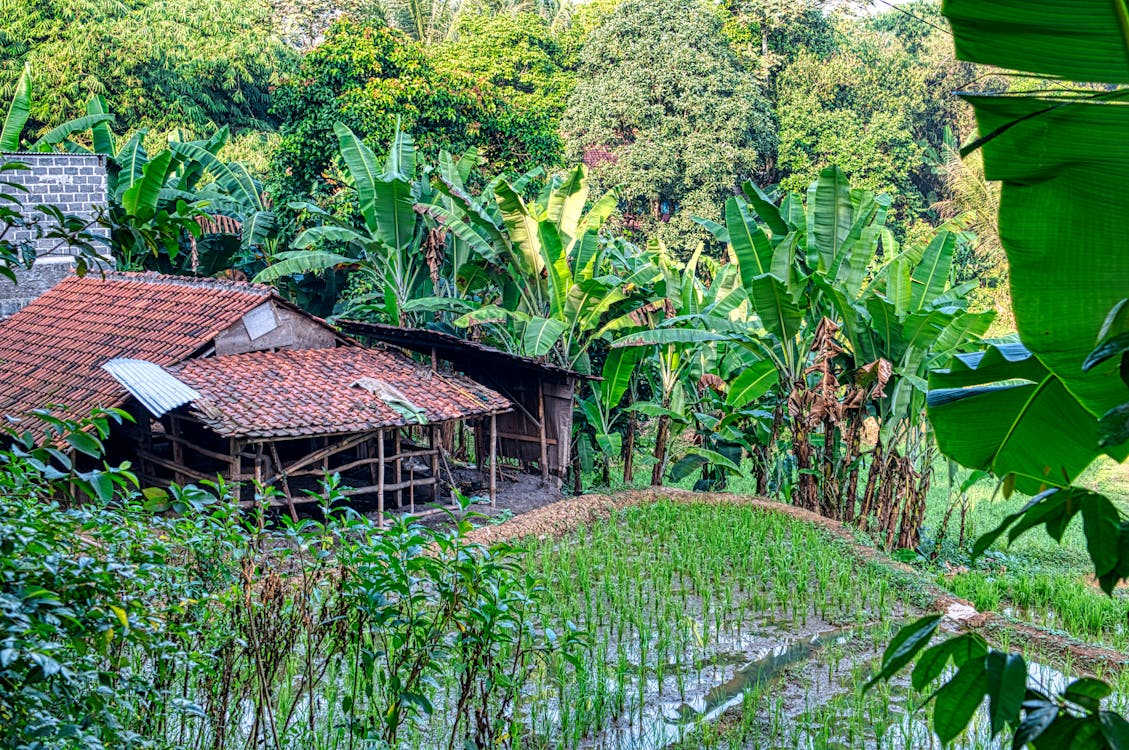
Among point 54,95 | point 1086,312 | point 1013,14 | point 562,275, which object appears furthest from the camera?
point 54,95

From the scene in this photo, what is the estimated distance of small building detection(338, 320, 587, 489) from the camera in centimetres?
1082

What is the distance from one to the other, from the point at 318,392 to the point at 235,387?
2.50 ft

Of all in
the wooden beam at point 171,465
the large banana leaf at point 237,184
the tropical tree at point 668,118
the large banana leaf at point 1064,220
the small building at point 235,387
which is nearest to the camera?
the large banana leaf at point 1064,220

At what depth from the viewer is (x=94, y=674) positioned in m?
2.45

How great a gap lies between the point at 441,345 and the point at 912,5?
2664cm

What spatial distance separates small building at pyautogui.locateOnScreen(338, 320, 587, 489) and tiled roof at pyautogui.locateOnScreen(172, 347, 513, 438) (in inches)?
12.7

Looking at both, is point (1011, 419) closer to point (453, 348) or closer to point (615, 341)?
point (615, 341)

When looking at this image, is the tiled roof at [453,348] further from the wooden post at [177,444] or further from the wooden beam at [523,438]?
the wooden post at [177,444]

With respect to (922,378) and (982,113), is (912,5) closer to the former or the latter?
(922,378)

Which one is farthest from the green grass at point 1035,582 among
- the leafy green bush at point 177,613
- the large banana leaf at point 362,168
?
the large banana leaf at point 362,168

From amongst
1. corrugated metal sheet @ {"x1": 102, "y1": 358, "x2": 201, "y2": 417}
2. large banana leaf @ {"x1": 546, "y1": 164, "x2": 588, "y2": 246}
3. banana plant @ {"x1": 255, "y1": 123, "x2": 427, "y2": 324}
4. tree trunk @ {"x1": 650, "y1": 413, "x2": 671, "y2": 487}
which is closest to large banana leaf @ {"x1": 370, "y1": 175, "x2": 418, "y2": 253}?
banana plant @ {"x1": 255, "y1": 123, "x2": 427, "y2": 324}

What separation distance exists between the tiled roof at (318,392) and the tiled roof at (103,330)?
0.49 metres

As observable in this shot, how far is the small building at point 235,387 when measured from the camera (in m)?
8.95

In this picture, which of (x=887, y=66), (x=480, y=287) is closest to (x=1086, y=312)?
(x=480, y=287)
